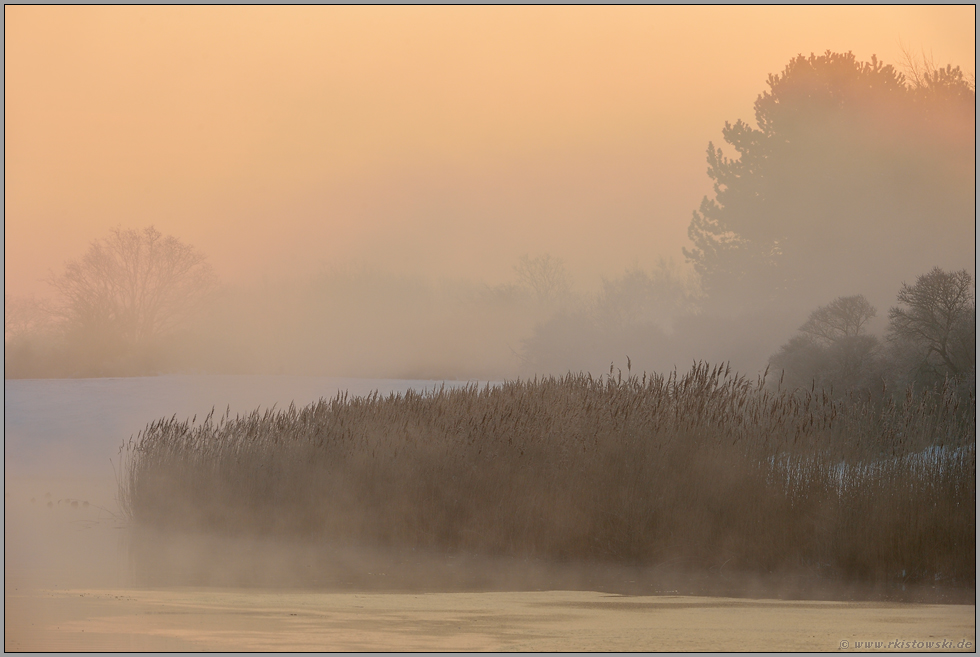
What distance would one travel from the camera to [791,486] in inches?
308

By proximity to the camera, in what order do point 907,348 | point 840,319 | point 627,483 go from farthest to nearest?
point 840,319, point 907,348, point 627,483

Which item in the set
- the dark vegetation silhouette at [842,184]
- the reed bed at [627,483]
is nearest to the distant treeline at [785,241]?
the dark vegetation silhouette at [842,184]

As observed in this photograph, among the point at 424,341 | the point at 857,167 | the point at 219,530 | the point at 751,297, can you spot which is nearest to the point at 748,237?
the point at 751,297

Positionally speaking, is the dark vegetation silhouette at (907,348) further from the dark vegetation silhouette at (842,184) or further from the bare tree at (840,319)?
the dark vegetation silhouette at (842,184)

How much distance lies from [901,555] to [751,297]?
17.3 m

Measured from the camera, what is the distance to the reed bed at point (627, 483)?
7520 mm

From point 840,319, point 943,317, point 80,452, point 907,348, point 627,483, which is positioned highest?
point 840,319

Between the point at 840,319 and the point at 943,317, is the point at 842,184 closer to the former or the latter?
the point at 840,319

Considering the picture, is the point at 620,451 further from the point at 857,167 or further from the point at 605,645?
the point at 857,167

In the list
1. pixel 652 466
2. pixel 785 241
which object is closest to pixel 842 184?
pixel 785 241

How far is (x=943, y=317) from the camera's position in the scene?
40.9 feet

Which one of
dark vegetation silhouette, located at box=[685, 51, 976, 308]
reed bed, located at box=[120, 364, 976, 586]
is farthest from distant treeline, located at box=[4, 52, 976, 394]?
reed bed, located at box=[120, 364, 976, 586]

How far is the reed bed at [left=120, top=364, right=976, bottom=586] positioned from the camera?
24.7 ft

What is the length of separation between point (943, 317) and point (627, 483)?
22.4ft
